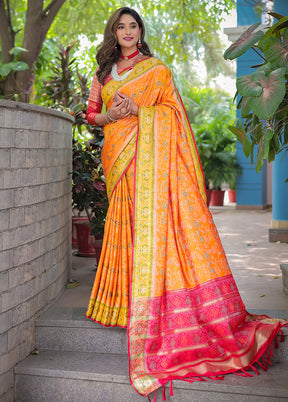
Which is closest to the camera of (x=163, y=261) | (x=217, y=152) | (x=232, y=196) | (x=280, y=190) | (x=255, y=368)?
(x=255, y=368)

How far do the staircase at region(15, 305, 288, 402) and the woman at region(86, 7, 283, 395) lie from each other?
78 mm

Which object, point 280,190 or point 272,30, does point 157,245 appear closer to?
point 272,30

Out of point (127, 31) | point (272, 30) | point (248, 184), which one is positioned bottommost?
point (248, 184)

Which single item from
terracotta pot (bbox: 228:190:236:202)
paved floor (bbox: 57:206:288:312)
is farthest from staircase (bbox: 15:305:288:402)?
terracotta pot (bbox: 228:190:236:202)

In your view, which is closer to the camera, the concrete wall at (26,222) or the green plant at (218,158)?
the concrete wall at (26,222)

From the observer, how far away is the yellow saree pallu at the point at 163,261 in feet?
7.90

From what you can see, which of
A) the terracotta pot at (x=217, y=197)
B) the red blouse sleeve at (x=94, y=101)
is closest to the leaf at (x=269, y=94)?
the red blouse sleeve at (x=94, y=101)

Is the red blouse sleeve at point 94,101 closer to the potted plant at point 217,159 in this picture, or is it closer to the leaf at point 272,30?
the leaf at point 272,30

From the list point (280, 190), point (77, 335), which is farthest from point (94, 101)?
point (280, 190)

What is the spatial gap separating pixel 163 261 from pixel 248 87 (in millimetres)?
933

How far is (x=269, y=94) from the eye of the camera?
6.89 feet

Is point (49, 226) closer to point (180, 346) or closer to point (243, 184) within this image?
point (180, 346)

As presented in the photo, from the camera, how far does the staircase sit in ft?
7.47

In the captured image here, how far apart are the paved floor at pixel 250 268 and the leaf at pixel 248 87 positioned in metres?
1.45
